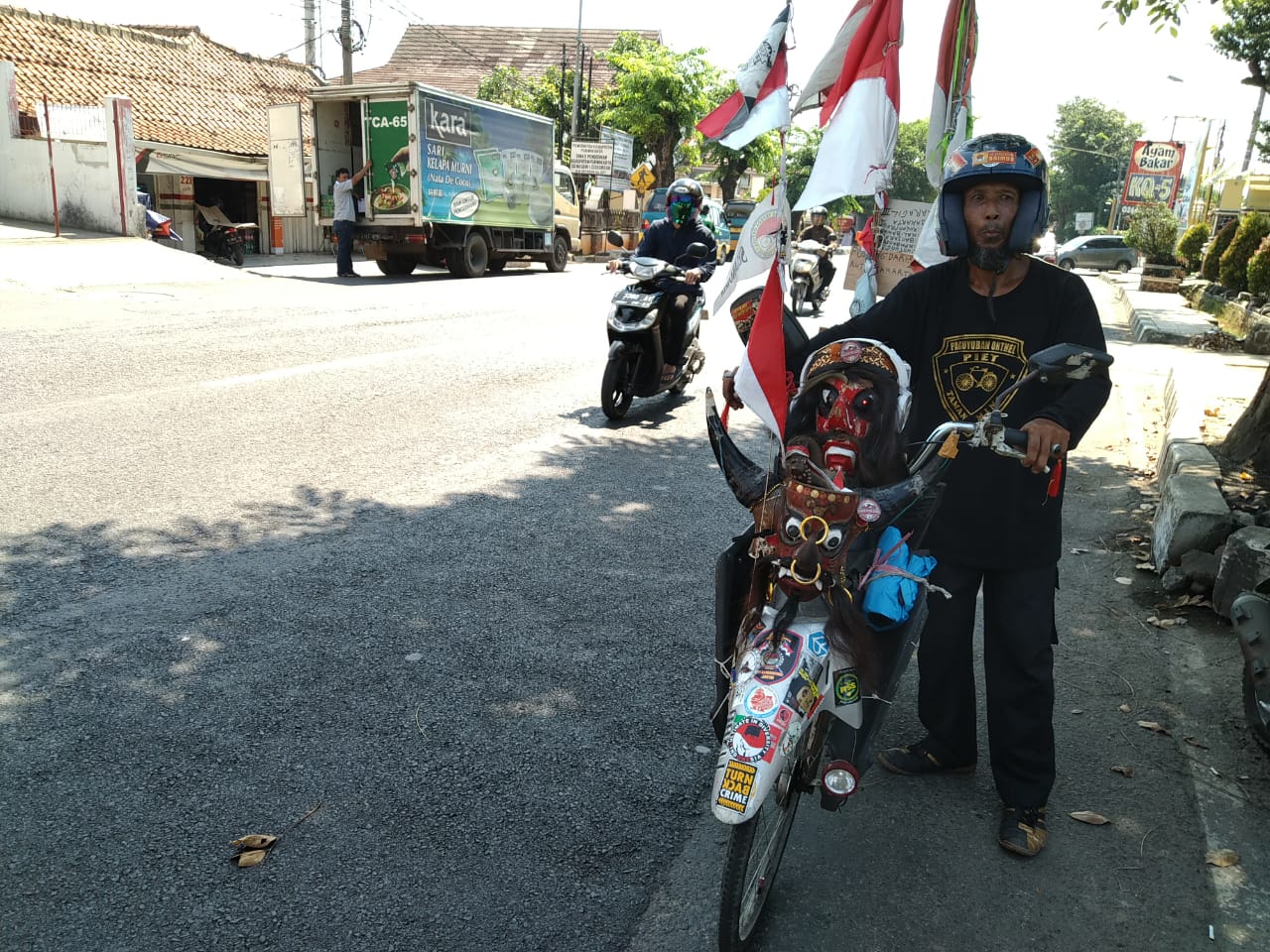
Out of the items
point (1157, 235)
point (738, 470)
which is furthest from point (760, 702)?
point (1157, 235)

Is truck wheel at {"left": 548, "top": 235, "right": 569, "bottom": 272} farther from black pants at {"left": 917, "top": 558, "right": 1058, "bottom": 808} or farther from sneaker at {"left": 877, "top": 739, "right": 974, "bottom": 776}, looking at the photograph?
black pants at {"left": 917, "top": 558, "right": 1058, "bottom": 808}

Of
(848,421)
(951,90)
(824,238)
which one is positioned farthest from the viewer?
(824,238)

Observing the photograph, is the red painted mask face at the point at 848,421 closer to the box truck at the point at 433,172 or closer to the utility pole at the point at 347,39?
the box truck at the point at 433,172

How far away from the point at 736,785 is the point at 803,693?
279mm

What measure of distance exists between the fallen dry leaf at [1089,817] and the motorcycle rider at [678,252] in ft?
17.9

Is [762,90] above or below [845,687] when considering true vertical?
above

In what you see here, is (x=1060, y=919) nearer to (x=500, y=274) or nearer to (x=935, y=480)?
(x=935, y=480)

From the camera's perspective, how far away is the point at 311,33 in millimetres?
30906

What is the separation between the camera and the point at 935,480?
103 inches

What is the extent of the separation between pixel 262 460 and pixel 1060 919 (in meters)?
4.98

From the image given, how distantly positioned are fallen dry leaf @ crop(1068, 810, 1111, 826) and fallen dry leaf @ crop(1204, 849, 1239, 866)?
0.92ft

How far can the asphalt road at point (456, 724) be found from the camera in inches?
103

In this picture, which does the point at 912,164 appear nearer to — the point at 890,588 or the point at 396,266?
the point at 396,266

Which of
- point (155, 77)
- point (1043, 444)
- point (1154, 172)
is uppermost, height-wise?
point (1154, 172)
